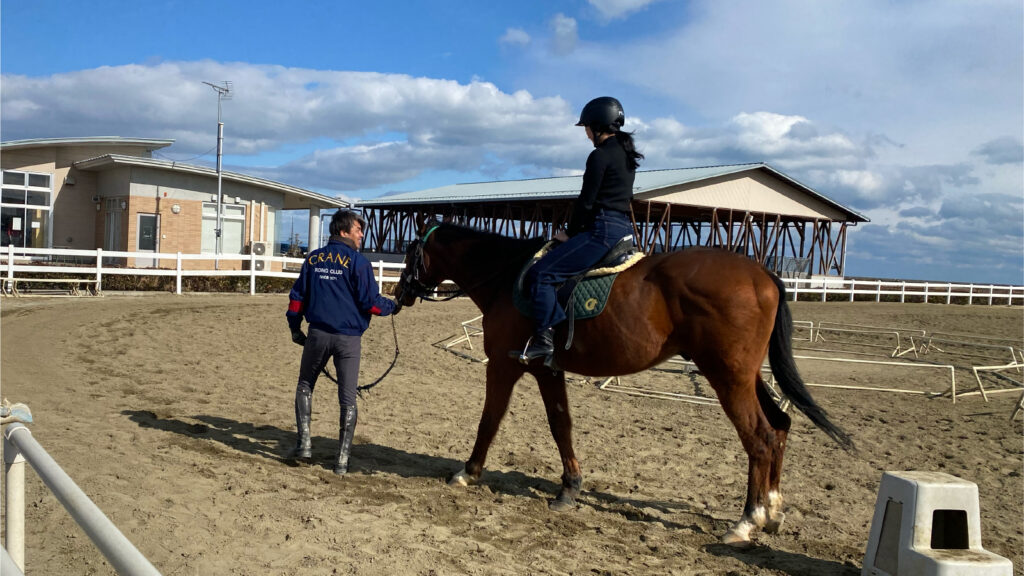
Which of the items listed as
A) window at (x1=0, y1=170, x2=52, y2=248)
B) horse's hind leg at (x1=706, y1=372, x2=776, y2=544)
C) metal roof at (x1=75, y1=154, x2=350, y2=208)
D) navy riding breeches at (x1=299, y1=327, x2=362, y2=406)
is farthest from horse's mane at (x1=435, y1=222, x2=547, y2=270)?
window at (x1=0, y1=170, x2=52, y2=248)

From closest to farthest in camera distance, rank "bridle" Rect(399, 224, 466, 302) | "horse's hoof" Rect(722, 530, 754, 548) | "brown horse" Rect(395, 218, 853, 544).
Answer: "horse's hoof" Rect(722, 530, 754, 548) → "brown horse" Rect(395, 218, 853, 544) → "bridle" Rect(399, 224, 466, 302)

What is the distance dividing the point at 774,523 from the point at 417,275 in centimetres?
339

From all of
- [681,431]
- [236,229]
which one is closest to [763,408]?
[681,431]

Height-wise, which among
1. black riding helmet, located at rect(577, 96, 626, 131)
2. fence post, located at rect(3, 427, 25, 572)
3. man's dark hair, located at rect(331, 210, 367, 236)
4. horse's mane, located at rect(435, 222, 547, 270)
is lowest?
fence post, located at rect(3, 427, 25, 572)

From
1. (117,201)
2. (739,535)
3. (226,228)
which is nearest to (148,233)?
(117,201)

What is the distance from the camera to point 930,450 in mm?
7254

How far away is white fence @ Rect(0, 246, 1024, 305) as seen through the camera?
18.8 m

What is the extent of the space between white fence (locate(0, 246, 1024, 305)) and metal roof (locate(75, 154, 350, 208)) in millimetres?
3285

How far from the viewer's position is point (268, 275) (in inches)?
855

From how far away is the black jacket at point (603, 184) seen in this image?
521cm

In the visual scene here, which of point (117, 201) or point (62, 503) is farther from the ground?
point (117, 201)

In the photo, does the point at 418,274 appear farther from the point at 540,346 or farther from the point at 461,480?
the point at 461,480

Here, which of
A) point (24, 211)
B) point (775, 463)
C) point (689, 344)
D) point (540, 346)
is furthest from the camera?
point (24, 211)

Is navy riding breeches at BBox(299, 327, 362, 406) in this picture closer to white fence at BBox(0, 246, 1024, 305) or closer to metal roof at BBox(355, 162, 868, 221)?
white fence at BBox(0, 246, 1024, 305)
